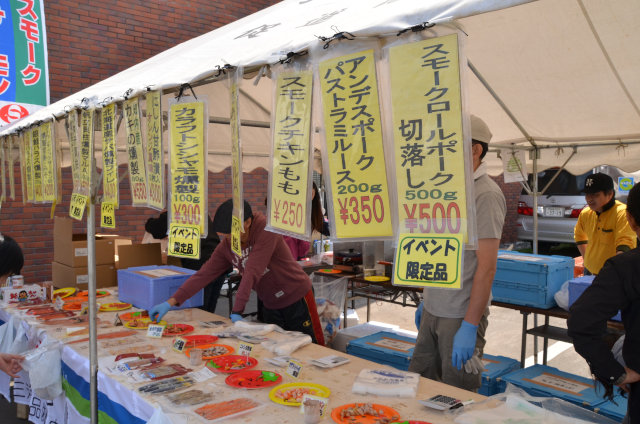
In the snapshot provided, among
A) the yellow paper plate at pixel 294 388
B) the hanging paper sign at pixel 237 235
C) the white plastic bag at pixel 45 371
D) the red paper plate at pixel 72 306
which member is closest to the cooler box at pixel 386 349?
the yellow paper plate at pixel 294 388

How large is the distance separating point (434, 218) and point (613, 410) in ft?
6.09

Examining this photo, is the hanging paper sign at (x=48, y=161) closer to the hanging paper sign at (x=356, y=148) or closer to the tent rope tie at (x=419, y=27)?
the hanging paper sign at (x=356, y=148)

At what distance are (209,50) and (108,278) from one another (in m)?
2.71

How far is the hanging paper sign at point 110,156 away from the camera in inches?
99.8

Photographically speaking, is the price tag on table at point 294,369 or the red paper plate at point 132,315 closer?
the price tag on table at point 294,369

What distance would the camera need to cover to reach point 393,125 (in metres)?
1.35

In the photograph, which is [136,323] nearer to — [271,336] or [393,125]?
[271,336]

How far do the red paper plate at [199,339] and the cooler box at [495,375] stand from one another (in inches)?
63.9

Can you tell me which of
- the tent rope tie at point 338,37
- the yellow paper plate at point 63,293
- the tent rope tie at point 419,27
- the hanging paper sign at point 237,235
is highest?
the tent rope tie at point 338,37

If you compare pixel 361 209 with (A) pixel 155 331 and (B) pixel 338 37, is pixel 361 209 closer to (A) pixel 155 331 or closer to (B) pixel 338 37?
(B) pixel 338 37

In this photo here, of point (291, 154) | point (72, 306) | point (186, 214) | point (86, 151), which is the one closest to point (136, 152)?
point (86, 151)

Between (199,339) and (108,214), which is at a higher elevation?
(108,214)

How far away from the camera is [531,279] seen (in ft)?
12.5

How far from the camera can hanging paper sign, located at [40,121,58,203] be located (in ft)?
10.9
